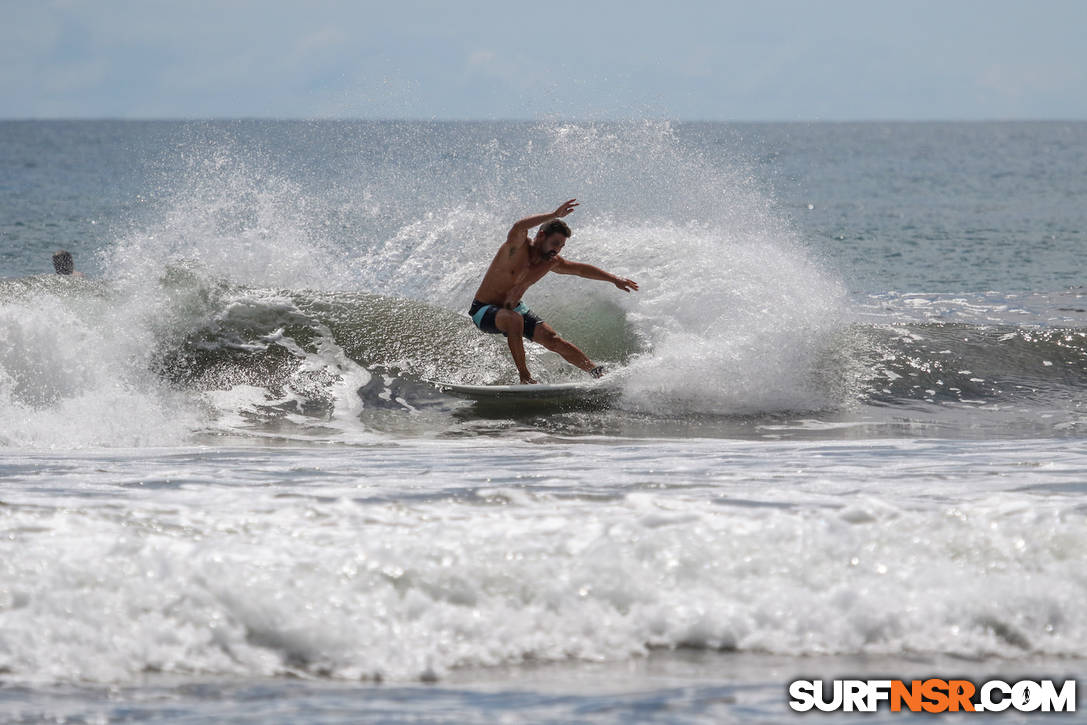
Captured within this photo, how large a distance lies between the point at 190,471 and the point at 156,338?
3960 mm

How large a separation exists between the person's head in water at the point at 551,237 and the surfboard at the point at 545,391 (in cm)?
104

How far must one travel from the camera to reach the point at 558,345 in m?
9.01

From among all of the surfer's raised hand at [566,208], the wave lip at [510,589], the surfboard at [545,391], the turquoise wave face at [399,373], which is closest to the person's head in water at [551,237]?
the surfer's raised hand at [566,208]

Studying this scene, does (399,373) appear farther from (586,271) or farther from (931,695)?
(931,695)

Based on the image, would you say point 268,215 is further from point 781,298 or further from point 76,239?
point 76,239

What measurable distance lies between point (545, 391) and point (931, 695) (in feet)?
17.9

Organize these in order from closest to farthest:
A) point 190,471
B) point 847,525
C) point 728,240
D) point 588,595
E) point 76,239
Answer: point 588,595 → point 847,525 → point 190,471 → point 728,240 → point 76,239

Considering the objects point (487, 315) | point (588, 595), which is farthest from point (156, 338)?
point (588, 595)

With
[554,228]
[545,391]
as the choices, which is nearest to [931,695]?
[545,391]

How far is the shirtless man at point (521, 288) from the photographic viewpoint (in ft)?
28.9

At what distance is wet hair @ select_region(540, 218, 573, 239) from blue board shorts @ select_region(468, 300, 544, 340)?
0.66m

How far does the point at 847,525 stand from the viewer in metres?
4.82

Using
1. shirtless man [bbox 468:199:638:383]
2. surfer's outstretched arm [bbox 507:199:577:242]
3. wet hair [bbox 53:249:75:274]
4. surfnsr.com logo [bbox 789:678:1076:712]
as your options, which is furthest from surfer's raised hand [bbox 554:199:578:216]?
wet hair [bbox 53:249:75:274]

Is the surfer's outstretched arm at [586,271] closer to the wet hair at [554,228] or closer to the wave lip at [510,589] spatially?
the wet hair at [554,228]
